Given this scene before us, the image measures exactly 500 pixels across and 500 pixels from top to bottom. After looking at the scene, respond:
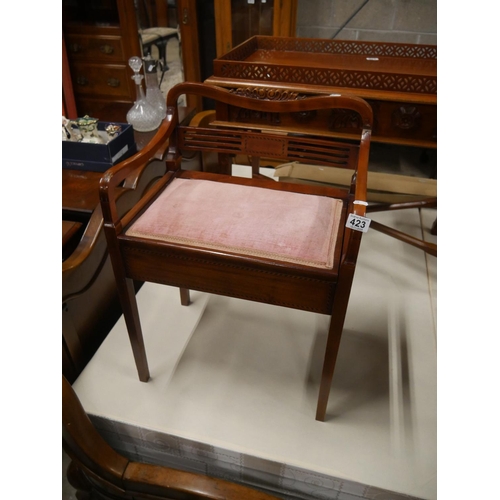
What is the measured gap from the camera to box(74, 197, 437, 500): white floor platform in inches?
38.0

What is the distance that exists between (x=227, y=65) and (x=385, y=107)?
0.56 m

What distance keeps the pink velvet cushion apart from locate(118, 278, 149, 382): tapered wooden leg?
16 centimetres

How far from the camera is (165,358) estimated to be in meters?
1.20

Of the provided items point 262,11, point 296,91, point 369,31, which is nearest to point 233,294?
point 296,91

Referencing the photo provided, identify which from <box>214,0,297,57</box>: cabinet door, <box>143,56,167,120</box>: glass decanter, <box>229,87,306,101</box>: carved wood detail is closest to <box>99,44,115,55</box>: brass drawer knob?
<box>214,0,297,57</box>: cabinet door

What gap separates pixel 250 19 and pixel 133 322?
1827mm

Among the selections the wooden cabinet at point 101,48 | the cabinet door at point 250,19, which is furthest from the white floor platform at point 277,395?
the wooden cabinet at point 101,48

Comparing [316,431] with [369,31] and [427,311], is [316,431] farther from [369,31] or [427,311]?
[369,31]

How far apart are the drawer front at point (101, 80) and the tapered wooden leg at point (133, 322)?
2104 mm

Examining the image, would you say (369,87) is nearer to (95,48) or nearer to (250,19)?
(250,19)

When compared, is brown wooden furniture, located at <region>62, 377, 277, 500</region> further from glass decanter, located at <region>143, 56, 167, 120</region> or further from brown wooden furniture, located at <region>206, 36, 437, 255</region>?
glass decanter, located at <region>143, 56, 167, 120</region>

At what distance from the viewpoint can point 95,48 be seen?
2564 millimetres

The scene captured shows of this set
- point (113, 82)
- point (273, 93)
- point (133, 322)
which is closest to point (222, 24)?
point (113, 82)

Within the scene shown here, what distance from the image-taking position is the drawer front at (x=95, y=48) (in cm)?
251
